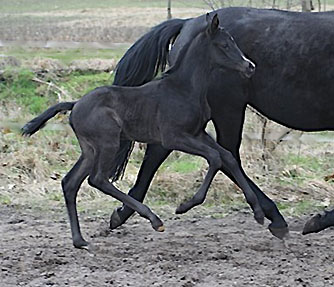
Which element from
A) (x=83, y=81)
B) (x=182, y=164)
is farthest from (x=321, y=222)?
(x=83, y=81)

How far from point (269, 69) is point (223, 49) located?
66 cm

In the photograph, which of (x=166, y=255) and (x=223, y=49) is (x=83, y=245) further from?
(x=223, y=49)

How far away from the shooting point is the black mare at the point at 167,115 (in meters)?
4.81

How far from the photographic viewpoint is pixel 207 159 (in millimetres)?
4762

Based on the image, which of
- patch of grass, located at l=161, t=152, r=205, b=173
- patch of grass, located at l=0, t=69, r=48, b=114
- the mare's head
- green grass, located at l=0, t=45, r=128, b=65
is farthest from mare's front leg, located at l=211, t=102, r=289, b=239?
green grass, located at l=0, t=45, r=128, b=65

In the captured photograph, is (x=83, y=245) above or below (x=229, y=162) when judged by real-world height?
below

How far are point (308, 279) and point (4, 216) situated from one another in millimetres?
2814

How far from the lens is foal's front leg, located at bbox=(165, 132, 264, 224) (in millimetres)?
4766

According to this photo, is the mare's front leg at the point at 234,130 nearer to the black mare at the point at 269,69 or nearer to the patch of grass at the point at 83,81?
the black mare at the point at 269,69

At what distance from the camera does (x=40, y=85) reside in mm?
11117

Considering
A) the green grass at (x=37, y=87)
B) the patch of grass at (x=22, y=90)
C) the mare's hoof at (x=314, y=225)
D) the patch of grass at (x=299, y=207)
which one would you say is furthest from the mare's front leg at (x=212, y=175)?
the patch of grass at (x=22, y=90)

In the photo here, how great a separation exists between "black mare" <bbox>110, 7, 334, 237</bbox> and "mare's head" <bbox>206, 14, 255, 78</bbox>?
34cm

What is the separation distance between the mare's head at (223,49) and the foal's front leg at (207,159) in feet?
1.60

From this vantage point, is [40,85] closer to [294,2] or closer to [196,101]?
[294,2]
